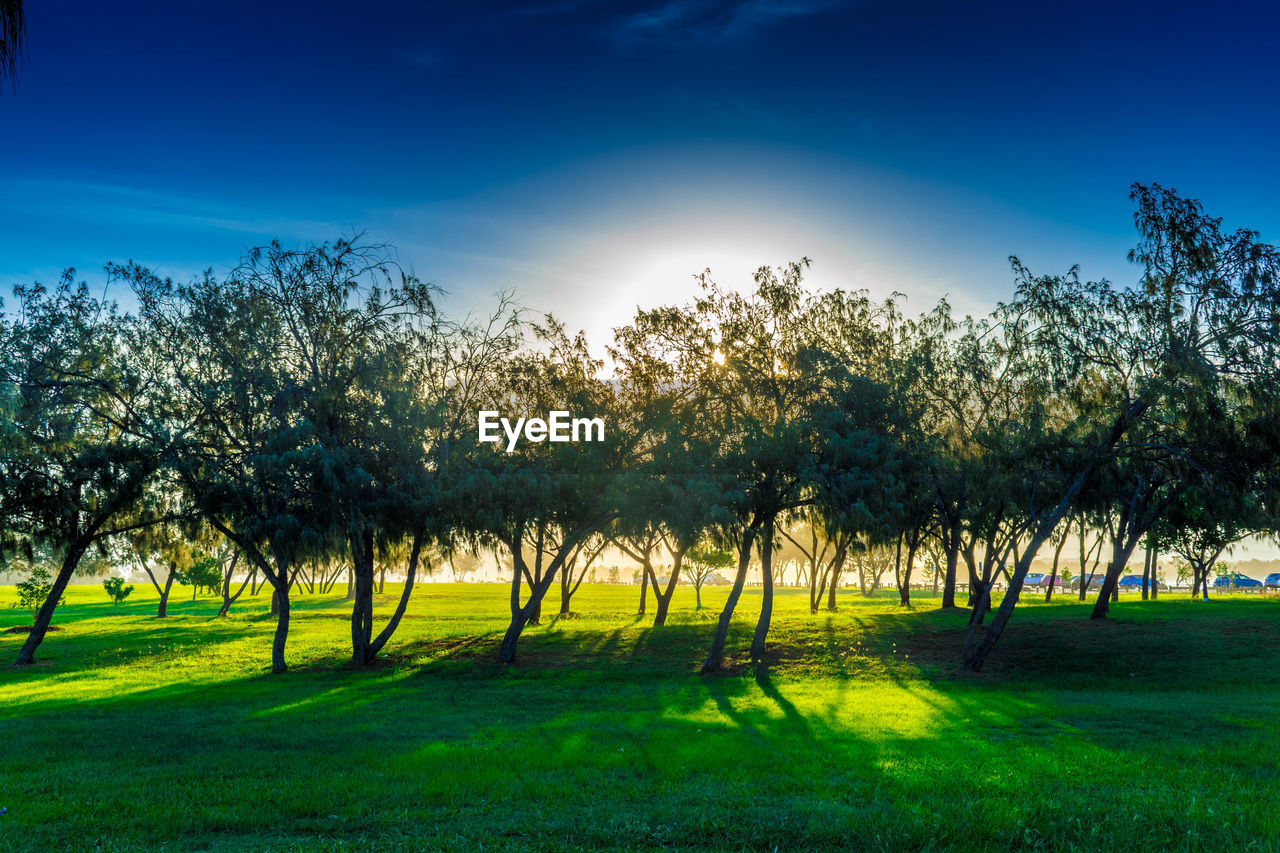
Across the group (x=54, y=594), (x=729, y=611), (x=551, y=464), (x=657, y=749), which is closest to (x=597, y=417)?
(x=551, y=464)

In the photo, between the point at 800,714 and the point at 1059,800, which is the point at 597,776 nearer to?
the point at 1059,800

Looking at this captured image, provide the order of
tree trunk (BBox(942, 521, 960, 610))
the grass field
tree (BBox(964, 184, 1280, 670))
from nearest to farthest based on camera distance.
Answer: the grass field < tree (BBox(964, 184, 1280, 670)) < tree trunk (BBox(942, 521, 960, 610))

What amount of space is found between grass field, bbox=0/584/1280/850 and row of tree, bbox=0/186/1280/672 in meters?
3.57

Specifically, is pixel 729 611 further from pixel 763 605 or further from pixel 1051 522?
pixel 1051 522

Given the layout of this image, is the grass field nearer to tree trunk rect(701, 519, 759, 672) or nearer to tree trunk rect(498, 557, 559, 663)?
tree trunk rect(701, 519, 759, 672)

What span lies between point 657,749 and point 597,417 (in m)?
14.4

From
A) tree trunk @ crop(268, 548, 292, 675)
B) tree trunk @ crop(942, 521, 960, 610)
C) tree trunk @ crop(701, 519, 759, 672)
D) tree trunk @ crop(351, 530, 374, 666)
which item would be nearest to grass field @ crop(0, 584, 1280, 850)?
tree trunk @ crop(268, 548, 292, 675)

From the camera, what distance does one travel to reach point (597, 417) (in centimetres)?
2623

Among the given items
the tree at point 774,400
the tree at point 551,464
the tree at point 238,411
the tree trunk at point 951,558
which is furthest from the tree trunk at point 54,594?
the tree trunk at point 951,558

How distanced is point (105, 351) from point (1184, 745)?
96.6 ft

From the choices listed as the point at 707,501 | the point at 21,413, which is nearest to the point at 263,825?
the point at 707,501

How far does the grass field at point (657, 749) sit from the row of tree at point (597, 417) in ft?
11.7

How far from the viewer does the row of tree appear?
22.1 metres

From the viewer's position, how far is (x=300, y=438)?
2259cm
